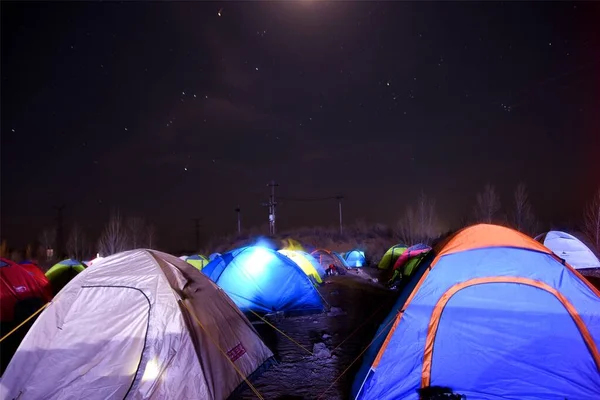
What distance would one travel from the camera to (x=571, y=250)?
16719 millimetres

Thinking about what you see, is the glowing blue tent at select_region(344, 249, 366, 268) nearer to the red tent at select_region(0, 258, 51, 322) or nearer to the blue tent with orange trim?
the red tent at select_region(0, 258, 51, 322)

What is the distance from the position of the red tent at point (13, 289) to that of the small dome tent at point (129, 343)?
21.2 ft

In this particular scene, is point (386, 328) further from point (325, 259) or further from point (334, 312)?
point (325, 259)

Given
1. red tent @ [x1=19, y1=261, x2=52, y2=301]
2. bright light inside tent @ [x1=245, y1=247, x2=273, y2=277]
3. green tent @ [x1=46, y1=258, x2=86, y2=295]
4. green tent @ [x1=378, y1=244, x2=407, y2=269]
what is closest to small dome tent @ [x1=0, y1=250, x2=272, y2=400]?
bright light inside tent @ [x1=245, y1=247, x2=273, y2=277]

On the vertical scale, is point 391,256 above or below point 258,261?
below

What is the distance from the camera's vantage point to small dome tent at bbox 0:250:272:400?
4703mm

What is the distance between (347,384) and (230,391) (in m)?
1.73

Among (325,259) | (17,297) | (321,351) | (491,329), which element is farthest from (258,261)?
(325,259)

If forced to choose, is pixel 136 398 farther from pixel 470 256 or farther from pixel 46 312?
pixel 470 256

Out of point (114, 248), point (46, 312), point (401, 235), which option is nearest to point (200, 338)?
point (46, 312)

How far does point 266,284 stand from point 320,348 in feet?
12.3

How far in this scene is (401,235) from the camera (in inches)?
2016

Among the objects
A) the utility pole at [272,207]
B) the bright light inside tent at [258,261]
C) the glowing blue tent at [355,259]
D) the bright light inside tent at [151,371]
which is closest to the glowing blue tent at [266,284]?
the bright light inside tent at [258,261]

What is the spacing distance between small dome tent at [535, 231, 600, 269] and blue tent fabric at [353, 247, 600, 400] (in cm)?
1332
